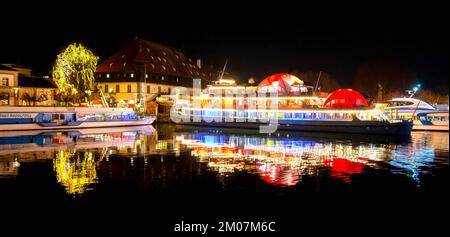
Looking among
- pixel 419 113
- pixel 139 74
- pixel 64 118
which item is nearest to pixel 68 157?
pixel 64 118

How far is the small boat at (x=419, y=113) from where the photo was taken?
175 ft

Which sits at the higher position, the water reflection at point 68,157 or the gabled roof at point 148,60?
the gabled roof at point 148,60

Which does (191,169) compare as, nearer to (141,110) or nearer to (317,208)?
(317,208)

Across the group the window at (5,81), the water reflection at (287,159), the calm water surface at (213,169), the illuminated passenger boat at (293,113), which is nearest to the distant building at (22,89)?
the window at (5,81)

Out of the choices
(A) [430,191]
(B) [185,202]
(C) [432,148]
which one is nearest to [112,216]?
(B) [185,202]

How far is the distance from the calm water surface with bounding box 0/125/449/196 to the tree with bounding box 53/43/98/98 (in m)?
27.9

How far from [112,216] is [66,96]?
49558 millimetres

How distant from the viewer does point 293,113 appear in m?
49.9

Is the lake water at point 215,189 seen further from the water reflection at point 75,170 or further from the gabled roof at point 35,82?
the gabled roof at point 35,82

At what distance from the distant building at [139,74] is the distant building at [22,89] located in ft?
31.0

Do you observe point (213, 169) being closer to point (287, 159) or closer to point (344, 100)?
point (287, 159)

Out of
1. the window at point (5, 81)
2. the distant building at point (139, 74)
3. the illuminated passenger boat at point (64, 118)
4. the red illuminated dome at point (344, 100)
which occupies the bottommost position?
the illuminated passenger boat at point (64, 118)

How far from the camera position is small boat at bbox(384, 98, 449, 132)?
175 feet

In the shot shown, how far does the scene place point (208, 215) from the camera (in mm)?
12258
